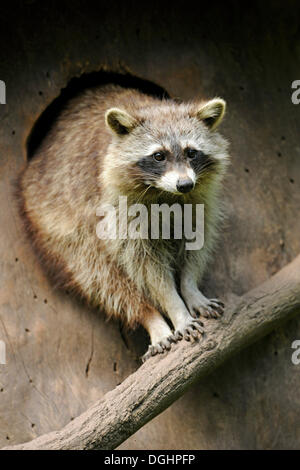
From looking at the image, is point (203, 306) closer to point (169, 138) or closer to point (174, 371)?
point (174, 371)

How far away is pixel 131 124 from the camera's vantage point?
154 inches

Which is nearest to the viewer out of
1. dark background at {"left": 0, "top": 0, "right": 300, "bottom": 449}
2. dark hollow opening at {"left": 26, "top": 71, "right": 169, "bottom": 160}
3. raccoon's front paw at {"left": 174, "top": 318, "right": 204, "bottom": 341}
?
raccoon's front paw at {"left": 174, "top": 318, "right": 204, "bottom": 341}

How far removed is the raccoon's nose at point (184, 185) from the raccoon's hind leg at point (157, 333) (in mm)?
893

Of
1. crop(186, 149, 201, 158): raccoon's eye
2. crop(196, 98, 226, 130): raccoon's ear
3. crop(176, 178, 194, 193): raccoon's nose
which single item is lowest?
crop(176, 178, 194, 193): raccoon's nose

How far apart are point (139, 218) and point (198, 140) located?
575 millimetres

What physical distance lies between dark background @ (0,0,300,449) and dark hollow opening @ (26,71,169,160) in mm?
54

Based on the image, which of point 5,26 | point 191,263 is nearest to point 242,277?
point 191,263

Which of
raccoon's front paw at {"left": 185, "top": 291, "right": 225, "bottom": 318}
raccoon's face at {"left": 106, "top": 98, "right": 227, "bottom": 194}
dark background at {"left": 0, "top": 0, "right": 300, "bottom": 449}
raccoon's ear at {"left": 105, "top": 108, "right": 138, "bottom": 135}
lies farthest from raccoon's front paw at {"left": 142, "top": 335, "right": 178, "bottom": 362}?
raccoon's ear at {"left": 105, "top": 108, "right": 138, "bottom": 135}

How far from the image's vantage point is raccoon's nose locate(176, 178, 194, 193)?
141 inches

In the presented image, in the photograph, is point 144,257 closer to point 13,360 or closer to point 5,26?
point 13,360

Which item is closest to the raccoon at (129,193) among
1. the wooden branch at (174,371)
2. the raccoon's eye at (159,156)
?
the raccoon's eye at (159,156)

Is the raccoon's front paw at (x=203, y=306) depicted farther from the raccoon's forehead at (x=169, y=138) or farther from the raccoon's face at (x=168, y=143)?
the raccoon's forehead at (x=169, y=138)

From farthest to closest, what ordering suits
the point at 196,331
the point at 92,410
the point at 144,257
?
the point at 144,257
the point at 196,331
the point at 92,410

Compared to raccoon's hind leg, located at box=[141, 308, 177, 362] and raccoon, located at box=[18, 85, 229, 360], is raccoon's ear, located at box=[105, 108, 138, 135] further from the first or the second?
raccoon's hind leg, located at box=[141, 308, 177, 362]
